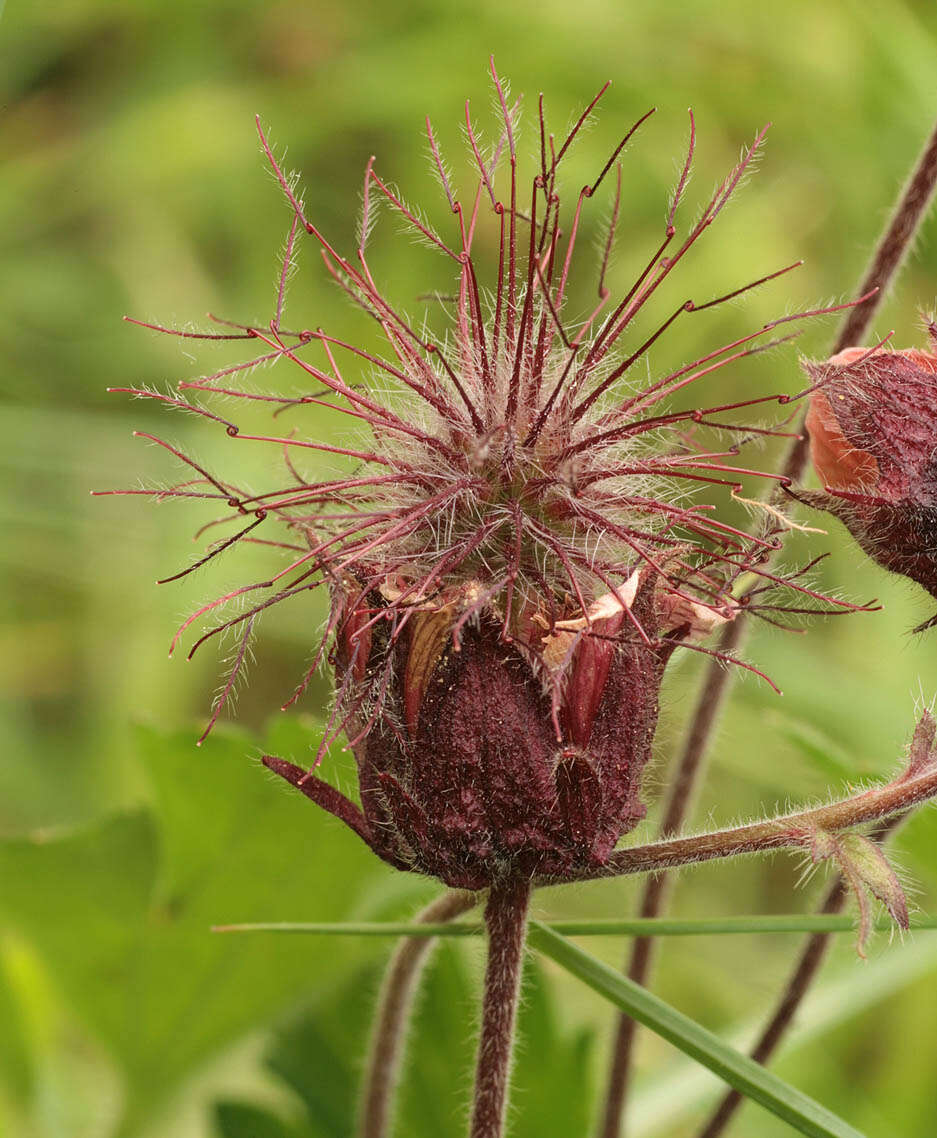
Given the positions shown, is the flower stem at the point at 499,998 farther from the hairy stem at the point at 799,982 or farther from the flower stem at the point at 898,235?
the flower stem at the point at 898,235

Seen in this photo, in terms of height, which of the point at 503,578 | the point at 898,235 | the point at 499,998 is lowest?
the point at 499,998

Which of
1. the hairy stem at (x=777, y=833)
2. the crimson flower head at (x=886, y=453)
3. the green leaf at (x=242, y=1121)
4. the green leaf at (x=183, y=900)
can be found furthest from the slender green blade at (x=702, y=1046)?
the green leaf at (x=242, y=1121)

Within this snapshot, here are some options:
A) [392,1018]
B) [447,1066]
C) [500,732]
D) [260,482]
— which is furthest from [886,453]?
[260,482]

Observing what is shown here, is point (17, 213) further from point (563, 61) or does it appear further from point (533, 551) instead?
point (533, 551)

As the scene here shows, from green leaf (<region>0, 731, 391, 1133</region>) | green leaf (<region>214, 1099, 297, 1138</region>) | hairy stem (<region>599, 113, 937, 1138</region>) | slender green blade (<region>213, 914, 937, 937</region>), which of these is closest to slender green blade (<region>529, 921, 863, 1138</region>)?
slender green blade (<region>213, 914, 937, 937</region>)

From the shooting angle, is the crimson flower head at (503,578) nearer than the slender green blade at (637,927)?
Yes

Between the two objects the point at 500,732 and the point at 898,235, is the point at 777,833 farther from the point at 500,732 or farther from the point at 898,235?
the point at 898,235

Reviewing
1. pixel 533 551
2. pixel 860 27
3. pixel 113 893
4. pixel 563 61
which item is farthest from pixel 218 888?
pixel 860 27

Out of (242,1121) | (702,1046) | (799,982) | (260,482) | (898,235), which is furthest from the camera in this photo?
(260,482)
